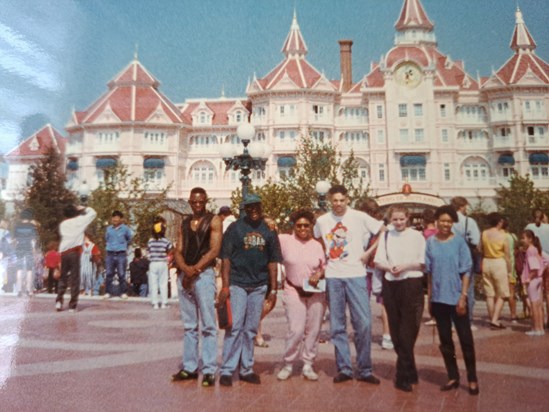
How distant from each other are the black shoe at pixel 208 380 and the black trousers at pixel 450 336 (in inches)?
70.6

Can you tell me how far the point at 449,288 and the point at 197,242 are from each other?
2028 mm

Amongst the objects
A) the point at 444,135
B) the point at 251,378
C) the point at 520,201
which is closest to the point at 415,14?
Answer: the point at 520,201

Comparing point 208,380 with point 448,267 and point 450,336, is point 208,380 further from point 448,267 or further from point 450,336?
point 448,267

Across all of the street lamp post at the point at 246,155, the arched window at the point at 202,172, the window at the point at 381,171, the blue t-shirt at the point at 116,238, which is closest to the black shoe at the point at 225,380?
the street lamp post at the point at 246,155

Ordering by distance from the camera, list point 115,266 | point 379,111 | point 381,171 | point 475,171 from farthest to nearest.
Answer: point 379,111 → point 381,171 → point 475,171 → point 115,266

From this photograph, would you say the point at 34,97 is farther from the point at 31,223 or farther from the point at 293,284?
the point at 293,284

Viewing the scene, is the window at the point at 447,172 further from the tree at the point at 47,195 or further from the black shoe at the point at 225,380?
the black shoe at the point at 225,380

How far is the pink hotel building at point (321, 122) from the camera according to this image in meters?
21.9

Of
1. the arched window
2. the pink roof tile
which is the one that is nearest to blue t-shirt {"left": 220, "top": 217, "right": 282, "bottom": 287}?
the pink roof tile

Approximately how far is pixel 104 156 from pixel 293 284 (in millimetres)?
23297

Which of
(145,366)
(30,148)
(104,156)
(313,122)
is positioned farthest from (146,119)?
(145,366)

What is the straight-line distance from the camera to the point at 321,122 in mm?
29797

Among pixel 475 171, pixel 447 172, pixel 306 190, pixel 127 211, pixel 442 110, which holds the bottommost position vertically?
pixel 127 211

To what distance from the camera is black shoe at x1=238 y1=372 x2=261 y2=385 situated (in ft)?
12.4
